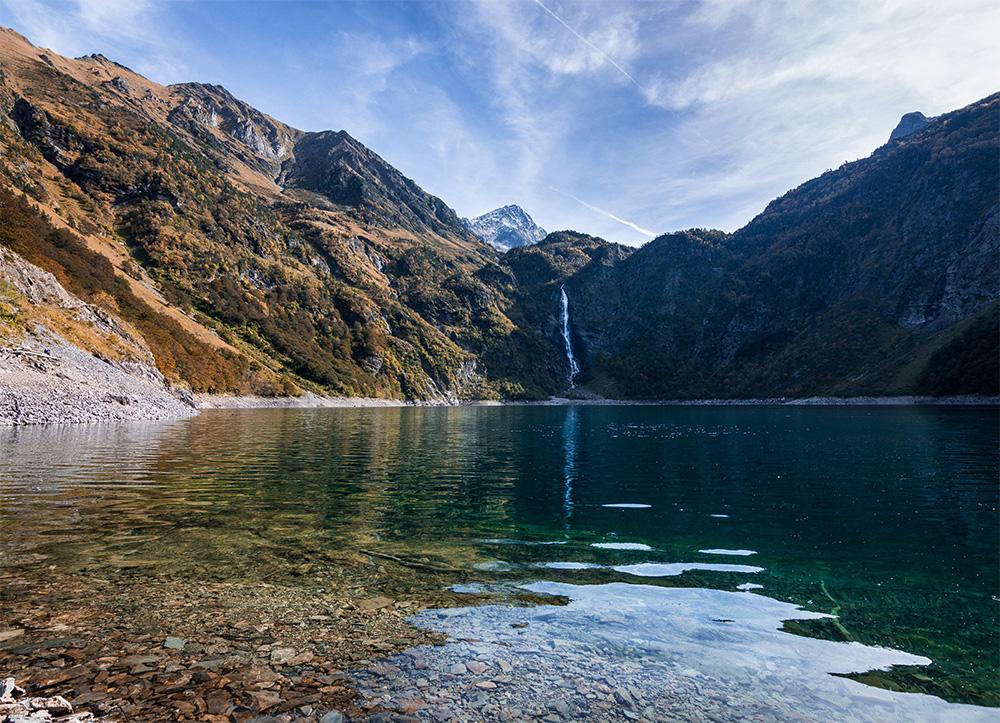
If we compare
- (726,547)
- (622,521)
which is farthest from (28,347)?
(726,547)

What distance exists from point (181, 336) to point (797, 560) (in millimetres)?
129948

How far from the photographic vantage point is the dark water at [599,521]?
12266mm

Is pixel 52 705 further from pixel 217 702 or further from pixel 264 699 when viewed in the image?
pixel 264 699

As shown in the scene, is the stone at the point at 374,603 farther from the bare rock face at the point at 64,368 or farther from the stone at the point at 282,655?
the bare rock face at the point at 64,368

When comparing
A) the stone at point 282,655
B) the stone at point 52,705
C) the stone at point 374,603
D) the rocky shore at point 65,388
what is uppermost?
the rocky shore at point 65,388

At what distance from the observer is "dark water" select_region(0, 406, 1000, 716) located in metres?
12.3

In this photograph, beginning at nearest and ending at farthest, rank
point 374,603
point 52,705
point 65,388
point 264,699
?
point 52,705 → point 264,699 → point 374,603 → point 65,388

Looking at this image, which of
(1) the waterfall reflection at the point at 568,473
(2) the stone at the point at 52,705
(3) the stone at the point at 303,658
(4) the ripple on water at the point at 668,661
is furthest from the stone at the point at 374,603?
(1) the waterfall reflection at the point at 568,473

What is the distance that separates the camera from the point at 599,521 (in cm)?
2084

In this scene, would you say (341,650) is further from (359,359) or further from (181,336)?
(359,359)

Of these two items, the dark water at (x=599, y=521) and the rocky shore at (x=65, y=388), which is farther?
the rocky shore at (x=65, y=388)

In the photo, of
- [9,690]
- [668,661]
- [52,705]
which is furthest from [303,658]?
[668,661]

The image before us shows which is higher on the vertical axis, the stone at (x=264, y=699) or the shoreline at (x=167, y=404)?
the shoreline at (x=167, y=404)

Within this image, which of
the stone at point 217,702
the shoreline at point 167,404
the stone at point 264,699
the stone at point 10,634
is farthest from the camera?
the shoreline at point 167,404
